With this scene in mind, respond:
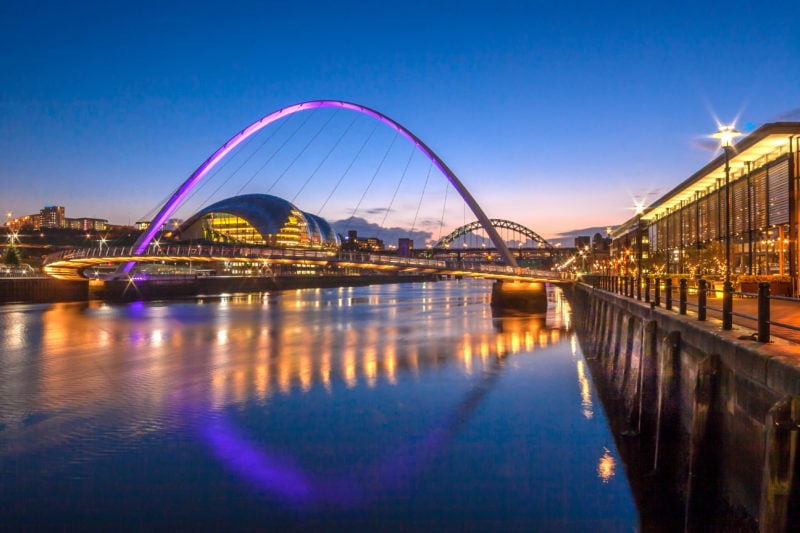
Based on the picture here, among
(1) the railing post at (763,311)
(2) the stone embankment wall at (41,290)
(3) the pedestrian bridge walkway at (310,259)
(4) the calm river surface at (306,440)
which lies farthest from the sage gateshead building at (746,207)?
(2) the stone embankment wall at (41,290)

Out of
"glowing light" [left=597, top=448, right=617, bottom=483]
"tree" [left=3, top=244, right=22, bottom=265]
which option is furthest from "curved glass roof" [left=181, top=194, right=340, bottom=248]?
"glowing light" [left=597, top=448, right=617, bottom=483]

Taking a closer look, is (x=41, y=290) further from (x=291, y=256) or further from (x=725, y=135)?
(x=725, y=135)

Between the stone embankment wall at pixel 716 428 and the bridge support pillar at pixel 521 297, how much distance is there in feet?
149

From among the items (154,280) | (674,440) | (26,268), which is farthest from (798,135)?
(26,268)

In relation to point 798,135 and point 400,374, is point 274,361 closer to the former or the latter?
point 400,374

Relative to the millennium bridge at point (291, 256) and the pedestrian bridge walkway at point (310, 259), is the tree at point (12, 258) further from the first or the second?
the pedestrian bridge walkway at point (310, 259)

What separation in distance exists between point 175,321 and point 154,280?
1581 inches

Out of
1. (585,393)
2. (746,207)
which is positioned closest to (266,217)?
(746,207)

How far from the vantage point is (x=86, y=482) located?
1248 centimetres

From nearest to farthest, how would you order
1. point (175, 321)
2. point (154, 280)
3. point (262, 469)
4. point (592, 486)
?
point (592, 486), point (262, 469), point (175, 321), point (154, 280)

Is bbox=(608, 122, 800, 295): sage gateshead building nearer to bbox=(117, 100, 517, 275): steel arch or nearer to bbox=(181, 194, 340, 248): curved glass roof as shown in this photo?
bbox=(117, 100, 517, 275): steel arch

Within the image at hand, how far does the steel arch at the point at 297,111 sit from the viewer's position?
69.6 meters

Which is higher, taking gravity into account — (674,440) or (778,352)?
(778,352)

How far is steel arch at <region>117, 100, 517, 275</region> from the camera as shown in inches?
2739
